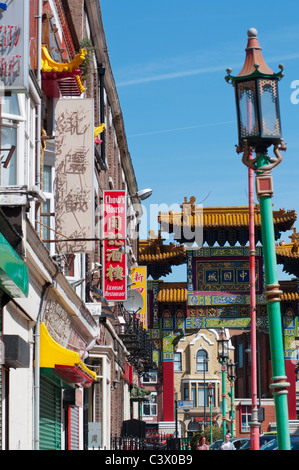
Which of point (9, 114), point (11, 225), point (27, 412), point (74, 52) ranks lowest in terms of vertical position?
point (27, 412)

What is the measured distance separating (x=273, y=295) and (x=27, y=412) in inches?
302

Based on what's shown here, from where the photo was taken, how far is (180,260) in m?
66.5

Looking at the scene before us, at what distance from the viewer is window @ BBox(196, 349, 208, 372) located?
110438mm

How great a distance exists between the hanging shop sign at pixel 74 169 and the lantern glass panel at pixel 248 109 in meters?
9.77

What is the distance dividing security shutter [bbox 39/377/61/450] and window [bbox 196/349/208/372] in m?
88.3

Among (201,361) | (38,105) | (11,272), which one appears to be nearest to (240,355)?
(201,361)

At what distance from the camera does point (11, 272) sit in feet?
43.6

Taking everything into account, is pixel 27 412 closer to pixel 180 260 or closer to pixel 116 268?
pixel 116 268

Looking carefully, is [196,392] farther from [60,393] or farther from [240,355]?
[60,393]

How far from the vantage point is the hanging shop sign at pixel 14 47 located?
1319 cm

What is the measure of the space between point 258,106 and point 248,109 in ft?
0.47

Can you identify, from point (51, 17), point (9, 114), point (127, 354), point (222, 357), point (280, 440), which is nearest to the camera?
point (280, 440)

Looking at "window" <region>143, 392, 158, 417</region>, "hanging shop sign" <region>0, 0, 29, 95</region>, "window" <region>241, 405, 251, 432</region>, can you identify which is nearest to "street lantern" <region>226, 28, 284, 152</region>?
"hanging shop sign" <region>0, 0, 29, 95</region>
